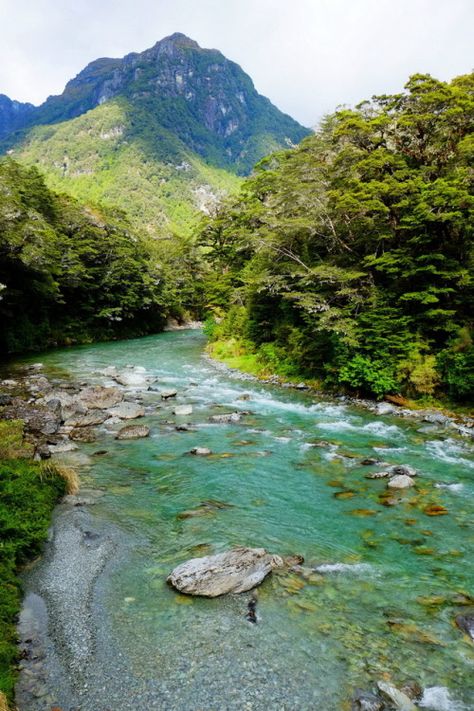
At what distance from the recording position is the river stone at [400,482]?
10.1 m

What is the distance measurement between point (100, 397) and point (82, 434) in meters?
4.53

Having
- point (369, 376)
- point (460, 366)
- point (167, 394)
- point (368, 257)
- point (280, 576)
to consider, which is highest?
point (368, 257)

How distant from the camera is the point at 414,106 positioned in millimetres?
17922

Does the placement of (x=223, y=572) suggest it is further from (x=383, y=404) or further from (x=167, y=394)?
(x=167, y=394)

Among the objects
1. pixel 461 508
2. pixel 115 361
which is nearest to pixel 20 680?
pixel 461 508

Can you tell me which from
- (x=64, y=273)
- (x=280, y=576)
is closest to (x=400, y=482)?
(x=280, y=576)

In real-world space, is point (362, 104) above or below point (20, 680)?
above

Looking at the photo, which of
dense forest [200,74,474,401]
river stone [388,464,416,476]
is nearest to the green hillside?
dense forest [200,74,474,401]

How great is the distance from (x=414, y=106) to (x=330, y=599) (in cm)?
1968

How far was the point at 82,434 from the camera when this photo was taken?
45.8ft

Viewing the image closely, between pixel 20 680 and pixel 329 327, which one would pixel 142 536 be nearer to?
pixel 20 680

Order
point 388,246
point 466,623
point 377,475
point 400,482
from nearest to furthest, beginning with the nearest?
point 466,623 → point 400,482 → point 377,475 → point 388,246

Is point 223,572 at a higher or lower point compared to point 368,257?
lower

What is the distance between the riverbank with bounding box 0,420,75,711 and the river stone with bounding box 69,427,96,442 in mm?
2833
